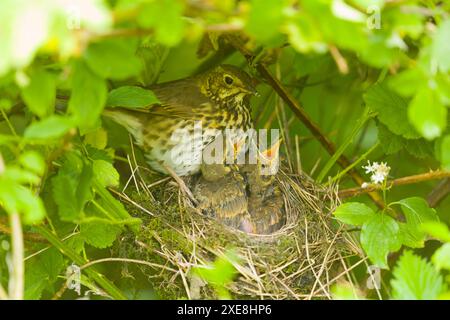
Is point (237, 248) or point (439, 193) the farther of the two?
point (439, 193)

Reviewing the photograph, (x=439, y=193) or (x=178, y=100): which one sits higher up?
(x=178, y=100)

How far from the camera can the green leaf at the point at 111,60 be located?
2.08 m

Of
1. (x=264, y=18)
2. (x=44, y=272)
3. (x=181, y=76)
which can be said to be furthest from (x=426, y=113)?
(x=181, y=76)

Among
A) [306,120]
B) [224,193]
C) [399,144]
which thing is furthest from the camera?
[306,120]

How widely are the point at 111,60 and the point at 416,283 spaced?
43.5 inches

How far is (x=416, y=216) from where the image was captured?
3.22 metres

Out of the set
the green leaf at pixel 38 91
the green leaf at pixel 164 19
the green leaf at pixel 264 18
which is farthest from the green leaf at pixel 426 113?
the green leaf at pixel 38 91

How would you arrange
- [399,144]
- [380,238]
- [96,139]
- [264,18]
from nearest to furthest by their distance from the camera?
[264,18], [380,238], [399,144], [96,139]

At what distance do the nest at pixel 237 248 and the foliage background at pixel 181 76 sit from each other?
0.66 feet

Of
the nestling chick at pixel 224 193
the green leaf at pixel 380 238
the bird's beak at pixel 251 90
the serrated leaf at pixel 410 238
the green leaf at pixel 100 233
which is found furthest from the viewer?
the bird's beak at pixel 251 90

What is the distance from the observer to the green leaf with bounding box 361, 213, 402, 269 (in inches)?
118

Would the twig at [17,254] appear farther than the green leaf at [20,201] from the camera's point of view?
Yes

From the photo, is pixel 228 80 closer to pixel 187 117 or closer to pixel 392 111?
pixel 187 117

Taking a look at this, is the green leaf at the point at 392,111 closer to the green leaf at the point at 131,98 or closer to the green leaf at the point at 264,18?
the green leaf at the point at 131,98
